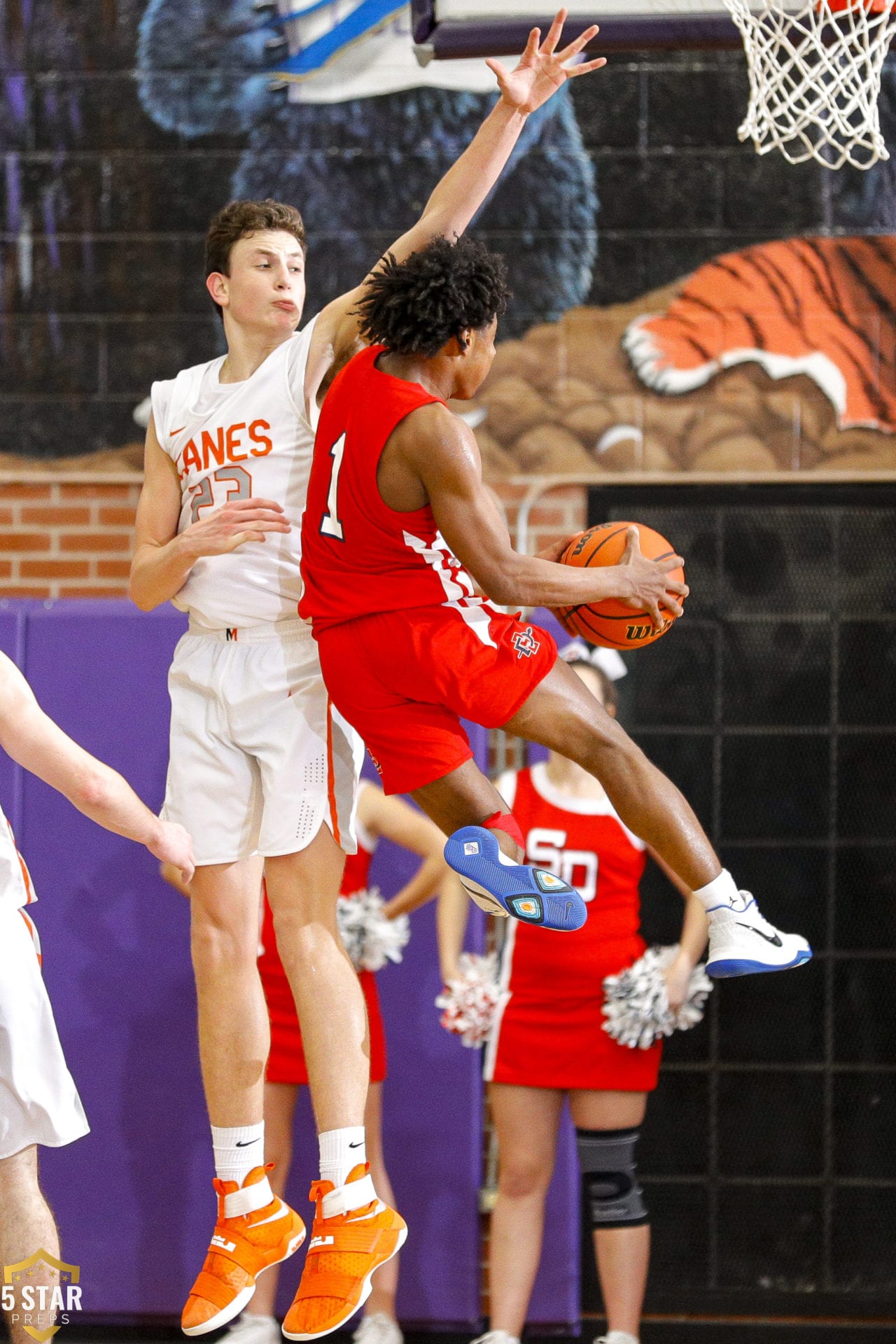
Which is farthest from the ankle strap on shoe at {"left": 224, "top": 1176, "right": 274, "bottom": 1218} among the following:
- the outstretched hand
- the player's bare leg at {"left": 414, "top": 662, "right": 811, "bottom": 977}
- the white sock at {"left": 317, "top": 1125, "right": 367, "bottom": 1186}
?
the outstretched hand

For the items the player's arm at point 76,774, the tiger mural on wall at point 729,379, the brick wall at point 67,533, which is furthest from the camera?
the brick wall at point 67,533

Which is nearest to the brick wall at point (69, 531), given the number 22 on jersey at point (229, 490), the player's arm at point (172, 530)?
the player's arm at point (172, 530)

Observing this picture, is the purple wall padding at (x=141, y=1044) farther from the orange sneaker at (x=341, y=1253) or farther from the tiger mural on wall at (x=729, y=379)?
the orange sneaker at (x=341, y=1253)

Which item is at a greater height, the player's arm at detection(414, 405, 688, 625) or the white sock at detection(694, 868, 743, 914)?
the player's arm at detection(414, 405, 688, 625)

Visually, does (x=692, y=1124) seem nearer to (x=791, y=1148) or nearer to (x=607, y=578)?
(x=791, y=1148)

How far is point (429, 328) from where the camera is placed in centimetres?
288

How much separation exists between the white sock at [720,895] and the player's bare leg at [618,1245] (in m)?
1.70

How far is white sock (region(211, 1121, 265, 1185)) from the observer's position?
3242 mm

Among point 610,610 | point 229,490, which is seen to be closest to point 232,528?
point 229,490

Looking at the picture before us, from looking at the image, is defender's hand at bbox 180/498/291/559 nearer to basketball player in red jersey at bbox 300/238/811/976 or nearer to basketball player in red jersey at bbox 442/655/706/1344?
basketball player in red jersey at bbox 300/238/811/976

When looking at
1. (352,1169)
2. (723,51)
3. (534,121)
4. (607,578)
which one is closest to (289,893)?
(352,1169)

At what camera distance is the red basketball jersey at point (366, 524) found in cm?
286

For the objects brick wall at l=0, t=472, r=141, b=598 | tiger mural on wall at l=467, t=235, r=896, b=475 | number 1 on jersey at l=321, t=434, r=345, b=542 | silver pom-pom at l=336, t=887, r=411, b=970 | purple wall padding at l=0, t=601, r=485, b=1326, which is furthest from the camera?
brick wall at l=0, t=472, r=141, b=598

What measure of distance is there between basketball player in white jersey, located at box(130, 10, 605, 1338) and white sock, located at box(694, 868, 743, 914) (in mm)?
784
